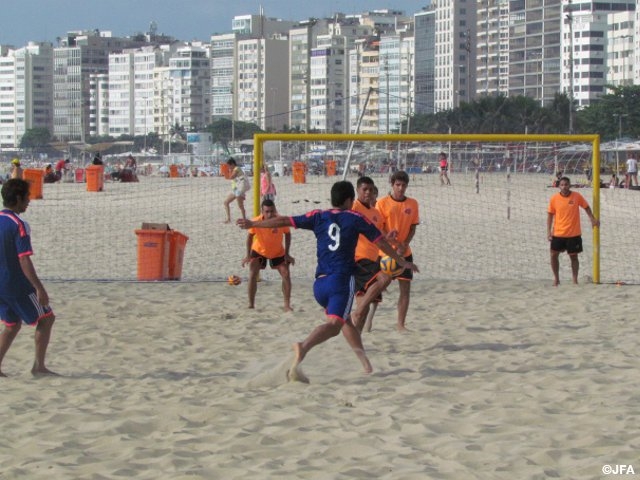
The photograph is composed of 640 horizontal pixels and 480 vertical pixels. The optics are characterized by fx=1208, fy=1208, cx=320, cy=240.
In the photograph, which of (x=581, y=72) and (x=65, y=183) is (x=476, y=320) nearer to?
(x=65, y=183)

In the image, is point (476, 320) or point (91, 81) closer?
point (476, 320)

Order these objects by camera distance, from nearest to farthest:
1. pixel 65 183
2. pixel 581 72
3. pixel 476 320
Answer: pixel 476 320, pixel 65 183, pixel 581 72

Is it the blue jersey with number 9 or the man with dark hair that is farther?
the man with dark hair

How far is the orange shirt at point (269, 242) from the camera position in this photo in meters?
10.2

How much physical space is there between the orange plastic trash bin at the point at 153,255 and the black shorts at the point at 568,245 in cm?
402

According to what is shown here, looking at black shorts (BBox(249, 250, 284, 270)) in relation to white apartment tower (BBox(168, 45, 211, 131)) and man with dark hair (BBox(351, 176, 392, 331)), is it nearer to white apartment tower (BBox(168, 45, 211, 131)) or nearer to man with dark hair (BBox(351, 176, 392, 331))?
man with dark hair (BBox(351, 176, 392, 331))

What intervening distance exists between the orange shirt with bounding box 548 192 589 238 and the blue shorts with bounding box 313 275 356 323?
222 inches

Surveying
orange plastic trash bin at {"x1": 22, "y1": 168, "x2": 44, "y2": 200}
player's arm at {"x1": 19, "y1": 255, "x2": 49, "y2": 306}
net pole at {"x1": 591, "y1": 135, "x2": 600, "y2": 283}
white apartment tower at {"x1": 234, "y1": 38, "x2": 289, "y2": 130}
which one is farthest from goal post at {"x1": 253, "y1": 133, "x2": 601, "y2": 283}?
white apartment tower at {"x1": 234, "y1": 38, "x2": 289, "y2": 130}

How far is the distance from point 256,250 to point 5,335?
334 centimetres

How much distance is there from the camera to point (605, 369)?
7.40 metres

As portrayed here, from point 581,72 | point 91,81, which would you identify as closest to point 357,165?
point 581,72

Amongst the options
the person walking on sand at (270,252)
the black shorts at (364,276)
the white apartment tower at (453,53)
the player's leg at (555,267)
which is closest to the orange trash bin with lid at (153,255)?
the person walking on sand at (270,252)

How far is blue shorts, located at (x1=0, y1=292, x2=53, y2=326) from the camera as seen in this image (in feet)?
23.3

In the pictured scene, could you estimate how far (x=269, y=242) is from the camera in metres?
10.2
